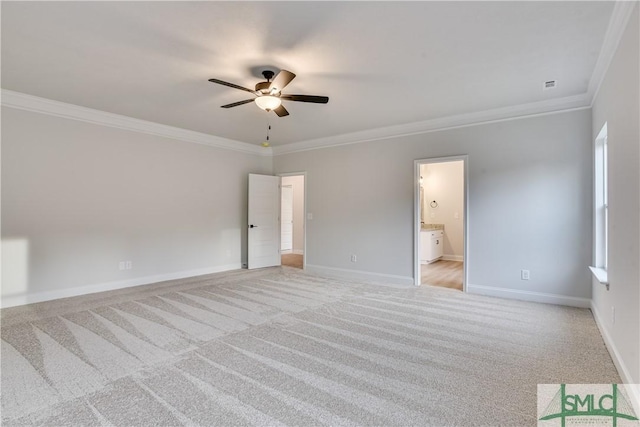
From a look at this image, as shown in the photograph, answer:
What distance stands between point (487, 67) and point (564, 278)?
284cm

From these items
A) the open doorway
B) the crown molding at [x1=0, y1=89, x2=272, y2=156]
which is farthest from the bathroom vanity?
the crown molding at [x1=0, y1=89, x2=272, y2=156]

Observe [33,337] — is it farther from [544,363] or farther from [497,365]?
[544,363]

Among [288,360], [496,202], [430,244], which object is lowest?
[288,360]

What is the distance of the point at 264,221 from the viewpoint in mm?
6715

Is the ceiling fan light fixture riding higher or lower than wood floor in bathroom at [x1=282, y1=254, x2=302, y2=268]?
higher

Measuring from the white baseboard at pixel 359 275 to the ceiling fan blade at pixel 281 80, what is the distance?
357cm

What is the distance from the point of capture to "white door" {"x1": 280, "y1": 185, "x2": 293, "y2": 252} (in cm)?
921

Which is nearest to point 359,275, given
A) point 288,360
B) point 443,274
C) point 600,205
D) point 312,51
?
point 443,274

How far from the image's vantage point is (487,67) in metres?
3.10

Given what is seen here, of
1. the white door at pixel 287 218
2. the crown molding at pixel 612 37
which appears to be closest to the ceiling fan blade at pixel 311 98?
the crown molding at pixel 612 37

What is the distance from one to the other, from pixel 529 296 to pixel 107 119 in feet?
21.3

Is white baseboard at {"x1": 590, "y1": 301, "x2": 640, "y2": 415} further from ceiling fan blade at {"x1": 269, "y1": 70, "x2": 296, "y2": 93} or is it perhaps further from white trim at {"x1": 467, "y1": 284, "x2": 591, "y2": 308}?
ceiling fan blade at {"x1": 269, "y1": 70, "x2": 296, "y2": 93}

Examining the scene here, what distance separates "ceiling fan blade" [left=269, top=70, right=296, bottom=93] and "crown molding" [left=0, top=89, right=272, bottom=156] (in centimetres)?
302

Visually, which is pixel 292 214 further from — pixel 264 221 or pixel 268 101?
pixel 268 101
